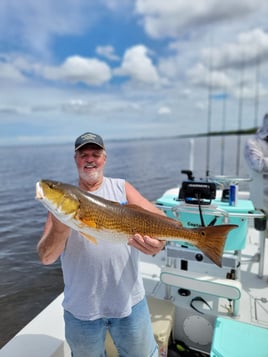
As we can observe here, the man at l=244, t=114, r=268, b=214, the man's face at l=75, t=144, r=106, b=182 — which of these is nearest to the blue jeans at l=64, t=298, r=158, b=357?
the man's face at l=75, t=144, r=106, b=182

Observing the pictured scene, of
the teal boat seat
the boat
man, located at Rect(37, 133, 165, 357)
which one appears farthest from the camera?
the boat

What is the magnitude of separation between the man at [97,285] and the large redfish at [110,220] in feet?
0.31

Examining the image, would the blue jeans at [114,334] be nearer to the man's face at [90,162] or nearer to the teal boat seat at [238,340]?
the teal boat seat at [238,340]

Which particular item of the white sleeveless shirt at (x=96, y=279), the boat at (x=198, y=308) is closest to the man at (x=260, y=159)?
the boat at (x=198, y=308)

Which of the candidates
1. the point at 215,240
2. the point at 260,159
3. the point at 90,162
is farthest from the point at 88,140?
the point at 260,159

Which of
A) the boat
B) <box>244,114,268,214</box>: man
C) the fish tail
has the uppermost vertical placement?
<box>244,114,268,214</box>: man

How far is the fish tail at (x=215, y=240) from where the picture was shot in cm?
188

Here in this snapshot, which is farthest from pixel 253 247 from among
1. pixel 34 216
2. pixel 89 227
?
pixel 34 216

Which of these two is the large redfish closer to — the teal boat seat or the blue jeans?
the blue jeans

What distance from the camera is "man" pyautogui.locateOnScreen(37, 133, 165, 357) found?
1.83 m

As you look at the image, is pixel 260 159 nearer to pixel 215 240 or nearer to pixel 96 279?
pixel 215 240

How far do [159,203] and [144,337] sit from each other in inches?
63.5

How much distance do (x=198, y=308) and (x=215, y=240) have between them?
1.55 meters

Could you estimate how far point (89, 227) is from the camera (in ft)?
5.60
